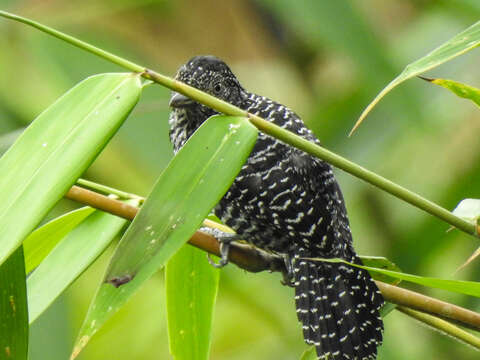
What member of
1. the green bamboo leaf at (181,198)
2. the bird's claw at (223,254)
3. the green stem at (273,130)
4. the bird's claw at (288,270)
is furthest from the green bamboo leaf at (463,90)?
the bird's claw at (288,270)

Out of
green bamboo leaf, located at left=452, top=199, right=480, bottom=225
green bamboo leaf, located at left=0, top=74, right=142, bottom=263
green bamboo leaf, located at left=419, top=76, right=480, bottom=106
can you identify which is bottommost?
→ green bamboo leaf, located at left=0, top=74, right=142, bottom=263

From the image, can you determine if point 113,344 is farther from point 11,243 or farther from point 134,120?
point 11,243

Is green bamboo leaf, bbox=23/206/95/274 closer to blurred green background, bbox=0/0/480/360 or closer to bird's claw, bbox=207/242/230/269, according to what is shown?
bird's claw, bbox=207/242/230/269

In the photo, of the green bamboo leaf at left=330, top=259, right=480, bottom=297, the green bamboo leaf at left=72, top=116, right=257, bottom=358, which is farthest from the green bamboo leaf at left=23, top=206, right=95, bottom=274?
the green bamboo leaf at left=330, top=259, right=480, bottom=297

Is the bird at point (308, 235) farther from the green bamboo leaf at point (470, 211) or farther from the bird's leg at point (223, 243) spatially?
the green bamboo leaf at point (470, 211)

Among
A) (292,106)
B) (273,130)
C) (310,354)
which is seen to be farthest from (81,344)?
(292,106)

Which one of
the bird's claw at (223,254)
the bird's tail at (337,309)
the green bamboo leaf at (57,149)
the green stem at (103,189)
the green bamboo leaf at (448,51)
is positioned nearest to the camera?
the green bamboo leaf at (57,149)
